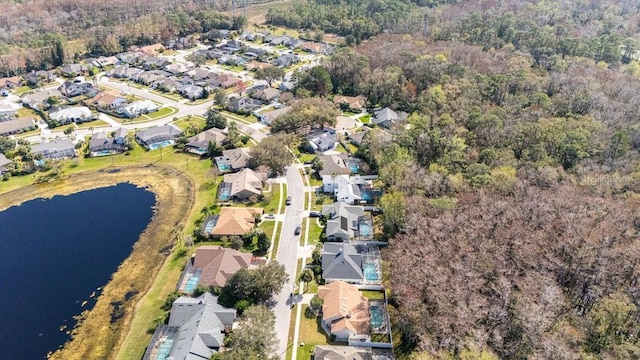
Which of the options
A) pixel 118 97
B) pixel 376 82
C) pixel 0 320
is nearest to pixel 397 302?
pixel 0 320

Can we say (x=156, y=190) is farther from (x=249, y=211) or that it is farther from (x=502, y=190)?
(x=502, y=190)

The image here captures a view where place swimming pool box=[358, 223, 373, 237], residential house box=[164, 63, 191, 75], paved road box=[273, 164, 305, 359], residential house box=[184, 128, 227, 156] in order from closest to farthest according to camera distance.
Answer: paved road box=[273, 164, 305, 359] < swimming pool box=[358, 223, 373, 237] < residential house box=[184, 128, 227, 156] < residential house box=[164, 63, 191, 75]

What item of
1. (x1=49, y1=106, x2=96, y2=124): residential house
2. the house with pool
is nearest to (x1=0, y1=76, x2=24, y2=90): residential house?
(x1=49, y1=106, x2=96, y2=124): residential house

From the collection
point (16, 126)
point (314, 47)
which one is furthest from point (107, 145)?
point (314, 47)

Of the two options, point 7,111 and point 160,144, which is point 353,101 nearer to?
point 160,144

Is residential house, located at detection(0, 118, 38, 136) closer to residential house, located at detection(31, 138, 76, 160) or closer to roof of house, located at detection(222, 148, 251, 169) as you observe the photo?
residential house, located at detection(31, 138, 76, 160)
